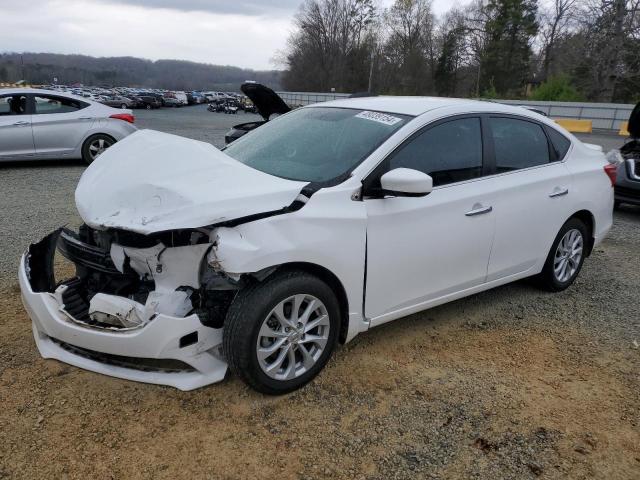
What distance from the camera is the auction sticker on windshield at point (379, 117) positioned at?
336 centimetres

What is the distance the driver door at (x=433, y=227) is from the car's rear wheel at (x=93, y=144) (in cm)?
802

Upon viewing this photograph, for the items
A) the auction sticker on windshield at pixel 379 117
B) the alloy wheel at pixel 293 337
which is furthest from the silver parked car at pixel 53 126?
the alloy wheel at pixel 293 337

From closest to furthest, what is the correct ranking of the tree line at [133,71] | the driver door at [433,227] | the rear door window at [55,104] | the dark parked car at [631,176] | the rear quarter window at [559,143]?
1. the driver door at [433,227]
2. the rear quarter window at [559,143]
3. the dark parked car at [631,176]
4. the rear door window at [55,104]
5. the tree line at [133,71]

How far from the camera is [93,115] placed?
9.70 meters

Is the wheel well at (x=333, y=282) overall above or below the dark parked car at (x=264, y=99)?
below

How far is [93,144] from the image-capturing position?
32.1 ft

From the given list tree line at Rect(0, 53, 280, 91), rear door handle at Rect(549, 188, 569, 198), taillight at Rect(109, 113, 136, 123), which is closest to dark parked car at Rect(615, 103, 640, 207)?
rear door handle at Rect(549, 188, 569, 198)

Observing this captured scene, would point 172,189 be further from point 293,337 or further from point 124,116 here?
point 124,116

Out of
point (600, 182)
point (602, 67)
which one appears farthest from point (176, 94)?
point (600, 182)

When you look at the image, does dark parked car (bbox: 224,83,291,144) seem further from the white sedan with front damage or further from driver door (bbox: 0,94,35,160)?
driver door (bbox: 0,94,35,160)

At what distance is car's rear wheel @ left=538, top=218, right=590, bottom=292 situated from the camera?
432 centimetres

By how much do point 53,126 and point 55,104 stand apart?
437mm

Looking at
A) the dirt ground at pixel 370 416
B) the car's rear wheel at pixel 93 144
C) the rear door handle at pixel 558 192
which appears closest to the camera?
the dirt ground at pixel 370 416

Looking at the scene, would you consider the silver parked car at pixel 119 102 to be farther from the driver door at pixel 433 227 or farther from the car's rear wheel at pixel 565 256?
the driver door at pixel 433 227
